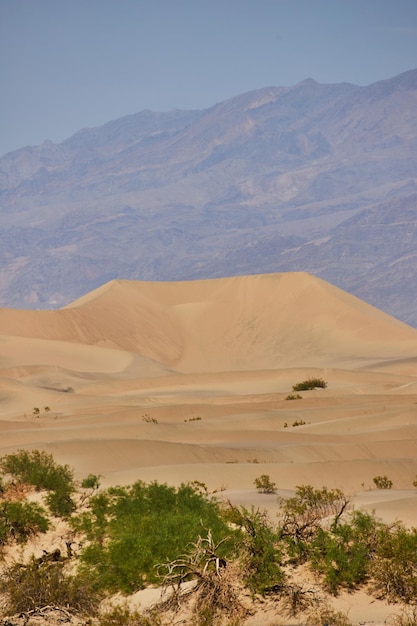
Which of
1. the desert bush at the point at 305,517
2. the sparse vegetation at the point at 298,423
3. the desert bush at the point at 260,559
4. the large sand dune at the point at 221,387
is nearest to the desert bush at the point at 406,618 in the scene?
the desert bush at the point at 260,559

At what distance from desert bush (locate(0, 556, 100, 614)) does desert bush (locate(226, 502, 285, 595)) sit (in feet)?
5.75

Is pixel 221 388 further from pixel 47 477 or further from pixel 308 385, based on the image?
pixel 47 477

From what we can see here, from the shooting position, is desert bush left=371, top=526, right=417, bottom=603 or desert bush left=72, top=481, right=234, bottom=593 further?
desert bush left=72, top=481, right=234, bottom=593

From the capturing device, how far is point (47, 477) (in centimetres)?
1816

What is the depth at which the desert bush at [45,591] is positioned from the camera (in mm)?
11016

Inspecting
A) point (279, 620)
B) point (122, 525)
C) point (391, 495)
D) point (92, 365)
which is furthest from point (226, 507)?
point (92, 365)

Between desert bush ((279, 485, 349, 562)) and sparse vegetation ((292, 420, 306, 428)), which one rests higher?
desert bush ((279, 485, 349, 562))

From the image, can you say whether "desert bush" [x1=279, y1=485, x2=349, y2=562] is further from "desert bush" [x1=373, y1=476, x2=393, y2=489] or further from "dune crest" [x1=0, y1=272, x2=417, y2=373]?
"dune crest" [x1=0, y1=272, x2=417, y2=373]

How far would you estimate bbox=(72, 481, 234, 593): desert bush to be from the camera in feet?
41.4

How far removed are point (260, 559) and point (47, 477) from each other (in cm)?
711

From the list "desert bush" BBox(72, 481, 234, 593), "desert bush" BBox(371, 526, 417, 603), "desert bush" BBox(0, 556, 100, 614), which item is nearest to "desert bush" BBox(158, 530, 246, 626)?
"desert bush" BBox(72, 481, 234, 593)

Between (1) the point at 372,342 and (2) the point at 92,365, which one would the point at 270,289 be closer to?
(1) the point at 372,342

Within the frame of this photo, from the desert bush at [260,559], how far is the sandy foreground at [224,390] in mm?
627

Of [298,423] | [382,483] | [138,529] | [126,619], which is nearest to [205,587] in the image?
[126,619]
